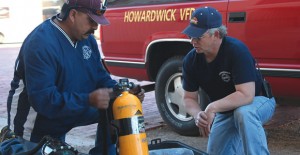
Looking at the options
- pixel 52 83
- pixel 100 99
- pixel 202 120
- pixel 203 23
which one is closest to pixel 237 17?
pixel 203 23

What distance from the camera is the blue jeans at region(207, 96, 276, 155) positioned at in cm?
354

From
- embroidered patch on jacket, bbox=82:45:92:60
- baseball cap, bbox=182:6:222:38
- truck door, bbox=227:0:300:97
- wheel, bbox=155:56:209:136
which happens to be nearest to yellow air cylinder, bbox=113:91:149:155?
embroidered patch on jacket, bbox=82:45:92:60

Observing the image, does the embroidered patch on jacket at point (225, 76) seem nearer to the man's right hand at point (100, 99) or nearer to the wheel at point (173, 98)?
the man's right hand at point (100, 99)

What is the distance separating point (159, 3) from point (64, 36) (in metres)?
2.75

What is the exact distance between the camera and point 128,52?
6316mm

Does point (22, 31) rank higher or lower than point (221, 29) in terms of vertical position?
lower

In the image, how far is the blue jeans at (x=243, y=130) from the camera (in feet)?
11.6

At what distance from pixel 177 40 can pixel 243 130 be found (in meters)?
2.19

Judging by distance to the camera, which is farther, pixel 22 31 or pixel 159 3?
pixel 22 31

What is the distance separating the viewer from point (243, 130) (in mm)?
3557

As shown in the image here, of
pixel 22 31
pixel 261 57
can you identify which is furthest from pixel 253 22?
Result: pixel 22 31

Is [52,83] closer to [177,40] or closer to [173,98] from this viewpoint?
[177,40]

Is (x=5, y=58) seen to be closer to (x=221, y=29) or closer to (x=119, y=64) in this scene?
(x=119, y=64)

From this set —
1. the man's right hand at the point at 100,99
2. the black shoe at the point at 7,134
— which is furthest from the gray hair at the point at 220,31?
the black shoe at the point at 7,134
